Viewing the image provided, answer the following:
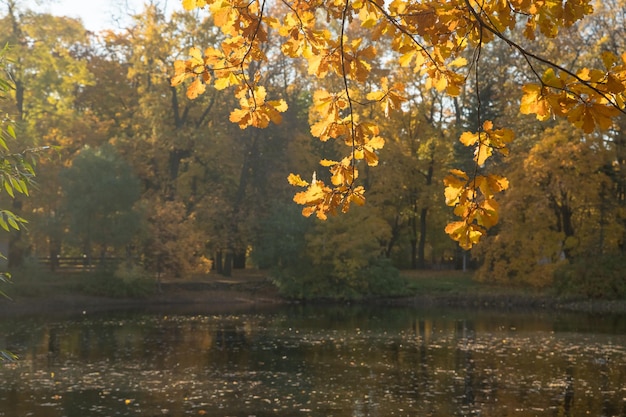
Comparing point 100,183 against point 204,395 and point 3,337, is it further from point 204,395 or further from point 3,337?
point 204,395

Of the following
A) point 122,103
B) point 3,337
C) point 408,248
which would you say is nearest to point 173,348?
point 3,337

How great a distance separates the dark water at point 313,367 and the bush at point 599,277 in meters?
4.06

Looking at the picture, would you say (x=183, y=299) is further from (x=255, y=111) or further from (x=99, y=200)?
(x=255, y=111)

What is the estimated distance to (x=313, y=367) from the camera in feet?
65.4

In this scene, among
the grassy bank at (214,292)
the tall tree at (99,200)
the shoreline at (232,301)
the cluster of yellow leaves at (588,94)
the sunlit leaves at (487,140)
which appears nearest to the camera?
the cluster of yellow leaves at (588,94)

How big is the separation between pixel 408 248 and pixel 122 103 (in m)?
20.4

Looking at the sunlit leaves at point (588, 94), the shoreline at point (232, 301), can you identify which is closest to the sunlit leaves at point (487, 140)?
the sunlit leaves at point (588, 94)

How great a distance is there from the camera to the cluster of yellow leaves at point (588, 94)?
3596mm

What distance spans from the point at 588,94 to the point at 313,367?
1688cm

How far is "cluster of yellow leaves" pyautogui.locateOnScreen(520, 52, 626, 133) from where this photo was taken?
11.8 feet

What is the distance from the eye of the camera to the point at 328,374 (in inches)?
744

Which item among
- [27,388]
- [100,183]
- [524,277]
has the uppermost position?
[100,183]

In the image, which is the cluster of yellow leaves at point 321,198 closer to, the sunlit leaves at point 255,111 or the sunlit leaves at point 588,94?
the sunlit leaves at point 255,111

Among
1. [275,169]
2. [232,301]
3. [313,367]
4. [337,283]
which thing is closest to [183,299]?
[232,301]
